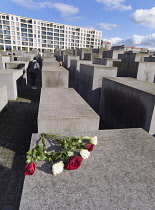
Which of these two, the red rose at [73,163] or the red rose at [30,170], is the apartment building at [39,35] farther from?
the red rose at [73,163]

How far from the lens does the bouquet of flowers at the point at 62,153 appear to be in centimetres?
194

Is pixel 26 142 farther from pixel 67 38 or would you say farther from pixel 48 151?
pixel 67 38

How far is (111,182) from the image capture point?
180cm

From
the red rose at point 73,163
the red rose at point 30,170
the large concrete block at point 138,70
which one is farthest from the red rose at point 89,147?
the large concrete block at point 138,70

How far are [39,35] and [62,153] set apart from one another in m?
96.5

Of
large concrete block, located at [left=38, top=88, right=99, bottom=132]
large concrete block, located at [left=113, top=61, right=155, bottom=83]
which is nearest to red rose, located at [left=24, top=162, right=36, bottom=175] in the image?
large concrete block, located at [left=38, top=88, right=99, bottom=132]

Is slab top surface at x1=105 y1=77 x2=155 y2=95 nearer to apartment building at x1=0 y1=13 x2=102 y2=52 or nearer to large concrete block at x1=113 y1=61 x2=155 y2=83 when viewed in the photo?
large concrete block at x1=113 y1=61 x2=155 y2=83

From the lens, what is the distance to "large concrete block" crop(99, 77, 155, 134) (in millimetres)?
4211

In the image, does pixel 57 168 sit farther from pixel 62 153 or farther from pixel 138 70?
pixel 138 70

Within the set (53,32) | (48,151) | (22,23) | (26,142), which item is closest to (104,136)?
(48,151)

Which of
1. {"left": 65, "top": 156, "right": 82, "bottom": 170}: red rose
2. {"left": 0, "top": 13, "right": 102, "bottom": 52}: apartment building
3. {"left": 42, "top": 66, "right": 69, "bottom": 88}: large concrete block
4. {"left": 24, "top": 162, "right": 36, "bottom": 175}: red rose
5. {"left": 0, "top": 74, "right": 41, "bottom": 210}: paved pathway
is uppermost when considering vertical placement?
{"left": 0, "top": 13, "right": 102, "bottom": 52}: apartment building

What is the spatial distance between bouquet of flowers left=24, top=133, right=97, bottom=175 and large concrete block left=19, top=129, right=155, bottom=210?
8cm

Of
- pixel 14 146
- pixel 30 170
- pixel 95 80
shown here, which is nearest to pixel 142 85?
pixel 95 80

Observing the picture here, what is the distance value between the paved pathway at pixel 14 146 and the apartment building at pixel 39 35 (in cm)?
7610
